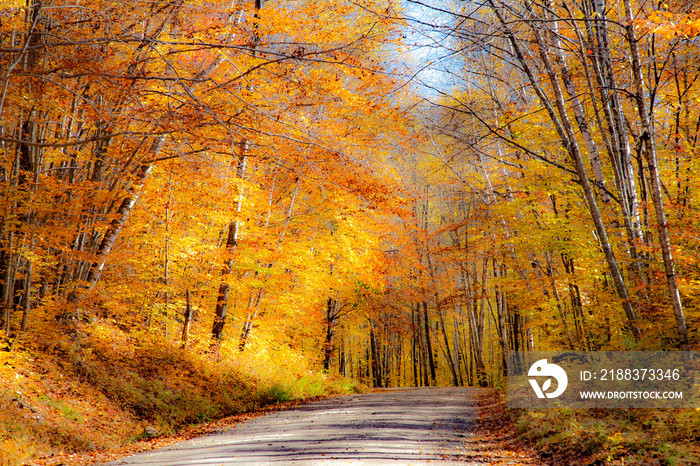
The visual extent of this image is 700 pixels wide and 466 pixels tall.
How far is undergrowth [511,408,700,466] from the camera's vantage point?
4410 millimetres

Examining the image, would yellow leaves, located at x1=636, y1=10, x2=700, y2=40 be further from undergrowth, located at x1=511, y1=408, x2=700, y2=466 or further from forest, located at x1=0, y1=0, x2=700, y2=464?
undergrowth, located at x1=511, y1=408, x2=700, y2=466

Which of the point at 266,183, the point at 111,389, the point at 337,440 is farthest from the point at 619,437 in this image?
the point at 266,183

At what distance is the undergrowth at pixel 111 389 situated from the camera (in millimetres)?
6203

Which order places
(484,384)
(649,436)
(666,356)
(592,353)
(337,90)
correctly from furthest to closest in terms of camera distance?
1. (484,384)
2. (337,90)
3. (592,353)
4. (666,356)
5. (649,436)

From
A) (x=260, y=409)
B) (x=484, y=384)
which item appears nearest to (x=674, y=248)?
(x=260, y=409)

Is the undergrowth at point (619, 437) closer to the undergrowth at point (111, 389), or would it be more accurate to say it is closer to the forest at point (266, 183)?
the forest at point (266, 183)

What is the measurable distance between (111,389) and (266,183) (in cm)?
686

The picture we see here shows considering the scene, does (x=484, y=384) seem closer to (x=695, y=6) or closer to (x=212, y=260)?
(x=212, y=260)

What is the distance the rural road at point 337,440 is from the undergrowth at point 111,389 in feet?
4.22

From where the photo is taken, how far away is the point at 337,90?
10.0m

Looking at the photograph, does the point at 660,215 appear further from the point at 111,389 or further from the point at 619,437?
the point at 111,389

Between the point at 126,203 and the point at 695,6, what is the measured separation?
10.1m

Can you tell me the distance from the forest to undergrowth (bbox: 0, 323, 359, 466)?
4cm

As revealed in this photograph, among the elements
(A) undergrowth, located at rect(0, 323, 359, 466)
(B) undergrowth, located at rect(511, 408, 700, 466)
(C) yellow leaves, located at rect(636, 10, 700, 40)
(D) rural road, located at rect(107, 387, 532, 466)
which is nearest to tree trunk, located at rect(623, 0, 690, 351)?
(C) yellow leaves, located at rect(636, 10, 700, 40)
